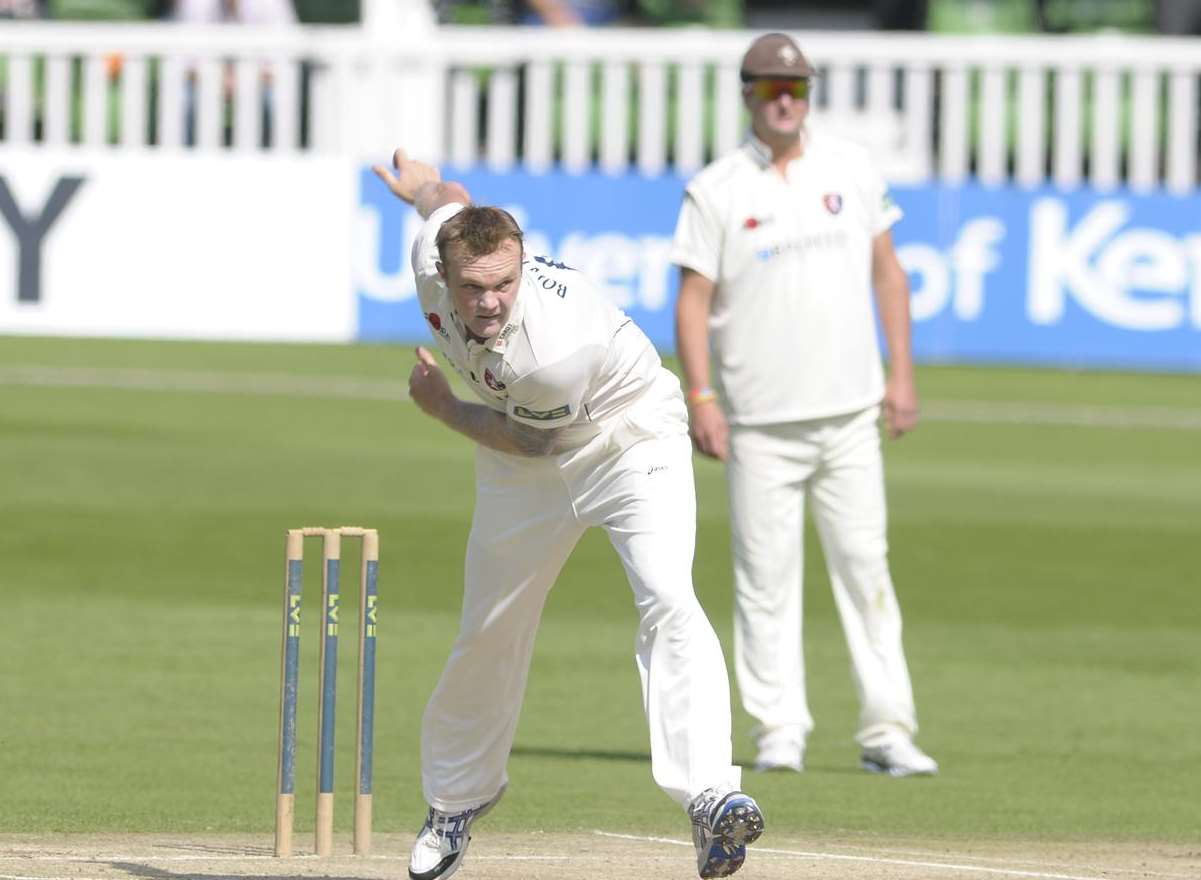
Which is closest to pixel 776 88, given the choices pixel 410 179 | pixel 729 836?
pixel 410 179

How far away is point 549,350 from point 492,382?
170 mm

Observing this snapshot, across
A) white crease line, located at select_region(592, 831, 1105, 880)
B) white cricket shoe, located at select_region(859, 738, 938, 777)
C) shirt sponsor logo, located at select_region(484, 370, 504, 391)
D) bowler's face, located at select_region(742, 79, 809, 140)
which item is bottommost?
Answer: white cricket shoe, located at select_region(859, 738, 938, 777)

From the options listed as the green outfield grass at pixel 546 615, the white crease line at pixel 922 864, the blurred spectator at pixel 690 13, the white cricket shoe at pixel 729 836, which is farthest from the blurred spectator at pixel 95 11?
the white cricket shoe at pixel 729 836

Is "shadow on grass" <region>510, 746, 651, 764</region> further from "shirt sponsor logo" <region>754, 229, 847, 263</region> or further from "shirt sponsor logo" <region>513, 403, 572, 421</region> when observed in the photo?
"shirt sponsor logo" <region>513, 403, 572, 421</region>

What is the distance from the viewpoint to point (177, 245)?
56.0 ft

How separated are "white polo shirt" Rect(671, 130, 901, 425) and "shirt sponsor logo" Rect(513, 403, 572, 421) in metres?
2.07

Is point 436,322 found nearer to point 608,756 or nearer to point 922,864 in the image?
point 922,864

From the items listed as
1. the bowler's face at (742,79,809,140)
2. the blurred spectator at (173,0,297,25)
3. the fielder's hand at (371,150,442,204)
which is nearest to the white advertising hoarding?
the blurred spectator at (173,0,297,25)

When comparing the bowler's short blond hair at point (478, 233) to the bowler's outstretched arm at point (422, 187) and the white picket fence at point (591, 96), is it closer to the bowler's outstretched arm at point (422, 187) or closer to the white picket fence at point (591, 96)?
the bowler's outstretched arm at point (422, 187)

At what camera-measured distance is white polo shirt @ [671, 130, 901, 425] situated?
787 centimetres

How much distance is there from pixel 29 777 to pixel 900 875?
2581 mm

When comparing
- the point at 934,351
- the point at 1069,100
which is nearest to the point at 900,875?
the point at 934,351

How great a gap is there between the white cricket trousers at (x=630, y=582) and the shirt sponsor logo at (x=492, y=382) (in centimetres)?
24

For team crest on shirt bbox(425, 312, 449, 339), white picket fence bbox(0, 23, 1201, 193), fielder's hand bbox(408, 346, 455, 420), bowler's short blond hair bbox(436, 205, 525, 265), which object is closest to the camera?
bowler's short blond hair bbox(436, 205, 525, 265)
